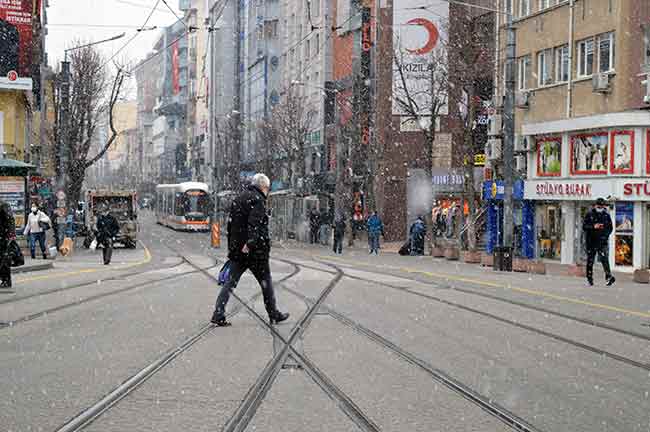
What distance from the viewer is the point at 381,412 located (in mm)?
7316

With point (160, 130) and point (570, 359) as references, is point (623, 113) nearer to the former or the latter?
point (570, 359)

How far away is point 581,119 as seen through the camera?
114 ft

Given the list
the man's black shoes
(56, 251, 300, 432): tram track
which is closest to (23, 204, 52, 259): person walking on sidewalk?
(56, 251, 300, 432): tram track

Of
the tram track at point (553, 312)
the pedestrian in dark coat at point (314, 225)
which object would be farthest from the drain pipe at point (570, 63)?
the pedestrian in dark coat at point (314, 225)

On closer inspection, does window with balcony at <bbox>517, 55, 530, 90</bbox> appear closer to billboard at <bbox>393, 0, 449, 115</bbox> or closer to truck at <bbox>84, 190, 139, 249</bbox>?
billboard at <bbox>393, 0, 449, 115</bbox>

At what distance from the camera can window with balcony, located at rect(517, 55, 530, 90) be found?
39.5 metres

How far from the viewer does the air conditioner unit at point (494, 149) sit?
41875 millimetres

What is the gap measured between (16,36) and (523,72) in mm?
23003

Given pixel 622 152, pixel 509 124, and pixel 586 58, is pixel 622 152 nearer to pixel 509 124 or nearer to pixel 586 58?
pixel 586 58

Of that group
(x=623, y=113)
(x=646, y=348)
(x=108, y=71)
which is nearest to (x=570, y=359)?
(x=646, y=348)

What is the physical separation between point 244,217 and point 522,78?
29.4 meters

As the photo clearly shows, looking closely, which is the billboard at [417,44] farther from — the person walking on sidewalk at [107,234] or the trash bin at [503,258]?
the person walking on sidewalk at [107,234]

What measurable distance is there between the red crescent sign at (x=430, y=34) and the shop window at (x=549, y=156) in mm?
14382

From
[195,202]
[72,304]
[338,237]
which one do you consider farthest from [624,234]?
[195,202]
